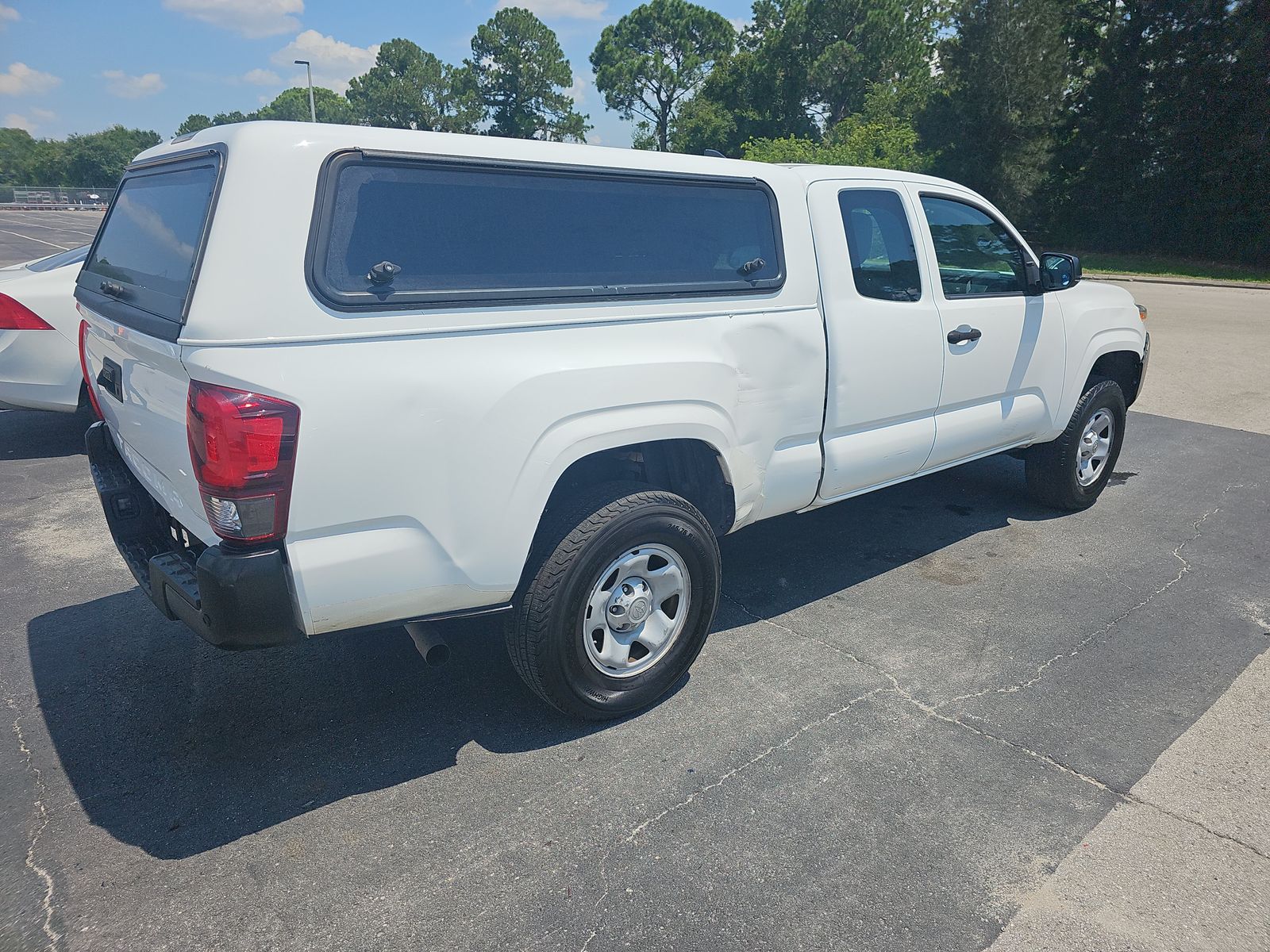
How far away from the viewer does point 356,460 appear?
8.17 ft

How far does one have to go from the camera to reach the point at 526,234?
113 inches

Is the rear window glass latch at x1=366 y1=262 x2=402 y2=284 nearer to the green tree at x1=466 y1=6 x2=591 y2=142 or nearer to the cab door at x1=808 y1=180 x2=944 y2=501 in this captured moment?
the cab door at x1=808 y1=180 x2=944 y2=501

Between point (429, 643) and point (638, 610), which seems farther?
point (638, 610)

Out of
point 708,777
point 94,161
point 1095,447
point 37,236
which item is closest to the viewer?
point 708,777

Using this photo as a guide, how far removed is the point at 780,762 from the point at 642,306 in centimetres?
168

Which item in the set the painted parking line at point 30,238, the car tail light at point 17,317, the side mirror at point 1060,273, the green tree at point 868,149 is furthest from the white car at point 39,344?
the green tree at point 868,149

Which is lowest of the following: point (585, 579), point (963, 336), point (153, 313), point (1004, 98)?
point (585, 579)

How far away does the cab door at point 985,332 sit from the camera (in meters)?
4.31

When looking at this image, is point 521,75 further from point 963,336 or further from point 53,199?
point 963,336

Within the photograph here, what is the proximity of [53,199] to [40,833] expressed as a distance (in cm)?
8357

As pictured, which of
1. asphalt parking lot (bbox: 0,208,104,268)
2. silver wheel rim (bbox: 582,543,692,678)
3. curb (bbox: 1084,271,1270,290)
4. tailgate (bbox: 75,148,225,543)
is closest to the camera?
tailgate (bbox: 75,148,225,543)

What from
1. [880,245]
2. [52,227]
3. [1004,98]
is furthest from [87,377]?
[52,227]

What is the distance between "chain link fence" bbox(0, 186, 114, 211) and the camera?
6662 centimetres

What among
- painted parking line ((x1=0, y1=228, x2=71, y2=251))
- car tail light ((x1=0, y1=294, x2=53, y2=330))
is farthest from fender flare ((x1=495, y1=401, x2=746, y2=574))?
painted parking line ((x1=0, y1=228, x2=71, y2=251))
